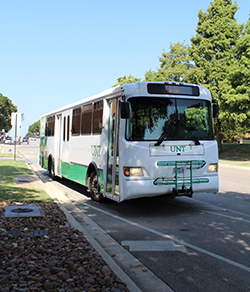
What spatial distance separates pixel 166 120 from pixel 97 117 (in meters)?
2.61

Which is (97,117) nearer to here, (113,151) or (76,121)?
(113,151)

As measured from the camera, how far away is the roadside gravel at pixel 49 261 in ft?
13.1

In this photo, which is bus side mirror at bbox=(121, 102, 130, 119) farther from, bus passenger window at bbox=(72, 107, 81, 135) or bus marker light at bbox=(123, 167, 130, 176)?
bus passenger window at bbox=(72, 107, 81, 135)

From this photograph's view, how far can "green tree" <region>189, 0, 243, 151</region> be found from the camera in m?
35.8

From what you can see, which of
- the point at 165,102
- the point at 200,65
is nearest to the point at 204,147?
the point at 165,102

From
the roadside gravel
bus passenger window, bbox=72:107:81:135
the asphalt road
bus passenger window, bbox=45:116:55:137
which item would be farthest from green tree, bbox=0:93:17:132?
the roadside gravel

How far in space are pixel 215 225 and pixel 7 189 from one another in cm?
651

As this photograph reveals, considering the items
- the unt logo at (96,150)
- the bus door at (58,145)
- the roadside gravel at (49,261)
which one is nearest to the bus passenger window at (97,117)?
the unt logo at (96,150)

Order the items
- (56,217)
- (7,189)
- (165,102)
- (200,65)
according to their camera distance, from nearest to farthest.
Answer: (56,217) < (165,102) < (7,189) < (200,65)

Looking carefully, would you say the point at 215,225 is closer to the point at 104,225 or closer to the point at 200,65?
the point at 104,225

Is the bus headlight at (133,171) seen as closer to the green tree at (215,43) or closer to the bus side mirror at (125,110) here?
the bus side mirror at (125,110)

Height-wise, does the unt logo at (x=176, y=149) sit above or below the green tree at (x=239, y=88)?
below

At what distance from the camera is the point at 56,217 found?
7.52 meters

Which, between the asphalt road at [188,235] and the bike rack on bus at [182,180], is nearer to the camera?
the asphalt road at [188,235]
